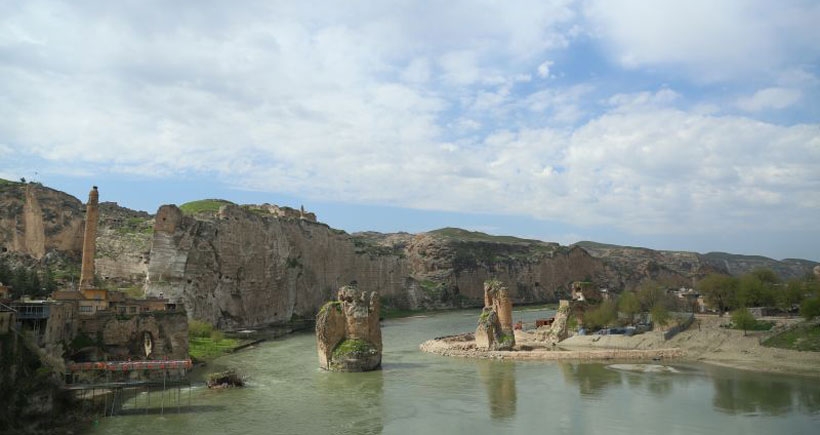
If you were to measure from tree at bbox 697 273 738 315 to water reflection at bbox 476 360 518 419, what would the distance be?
2765 centimetres

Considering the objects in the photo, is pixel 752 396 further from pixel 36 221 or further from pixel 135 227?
pixel 135 227

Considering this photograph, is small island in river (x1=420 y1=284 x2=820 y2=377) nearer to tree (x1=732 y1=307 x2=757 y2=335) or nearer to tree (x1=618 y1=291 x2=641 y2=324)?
tree (x1=732 y1=307 x2=757 y2=335)

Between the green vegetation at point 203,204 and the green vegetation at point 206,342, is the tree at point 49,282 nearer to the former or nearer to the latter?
the green vegetation at point 206,342

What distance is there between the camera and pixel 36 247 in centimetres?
6331

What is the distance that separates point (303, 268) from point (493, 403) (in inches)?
2670

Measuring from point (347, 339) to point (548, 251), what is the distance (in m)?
136

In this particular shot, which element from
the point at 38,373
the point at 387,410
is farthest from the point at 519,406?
the point at 38,373

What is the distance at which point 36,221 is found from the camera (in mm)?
64188

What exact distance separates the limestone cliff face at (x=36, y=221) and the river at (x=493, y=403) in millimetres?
34204

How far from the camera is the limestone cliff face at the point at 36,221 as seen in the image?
62.5 m

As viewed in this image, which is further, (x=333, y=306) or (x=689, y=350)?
(x=689, y=350)

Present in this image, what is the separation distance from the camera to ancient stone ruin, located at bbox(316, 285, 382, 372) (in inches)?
1538

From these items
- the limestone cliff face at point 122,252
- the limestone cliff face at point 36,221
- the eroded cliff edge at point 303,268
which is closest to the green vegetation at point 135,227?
the limestone cliff face at point 122,252

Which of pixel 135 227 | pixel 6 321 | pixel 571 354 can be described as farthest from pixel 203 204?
pixel 6 321
